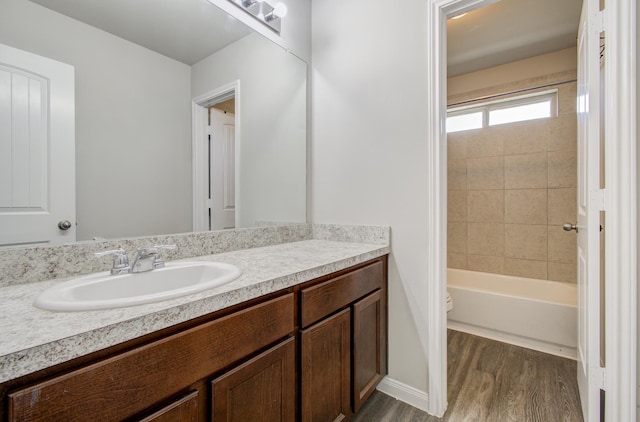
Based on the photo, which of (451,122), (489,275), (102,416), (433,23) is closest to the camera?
(102,416)

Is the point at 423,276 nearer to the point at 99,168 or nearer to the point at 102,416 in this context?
the point at 102,416

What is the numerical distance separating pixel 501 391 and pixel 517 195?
5.98ft

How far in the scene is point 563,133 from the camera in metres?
2.56

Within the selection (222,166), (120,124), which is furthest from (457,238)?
(120,124)

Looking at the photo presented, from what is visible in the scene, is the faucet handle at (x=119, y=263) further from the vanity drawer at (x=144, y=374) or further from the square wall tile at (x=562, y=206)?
the square wall tile at (x=562, y=206)

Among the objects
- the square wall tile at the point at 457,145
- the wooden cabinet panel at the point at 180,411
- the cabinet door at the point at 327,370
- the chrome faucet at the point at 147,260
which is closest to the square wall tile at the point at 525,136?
the square wall tile at the point at 457,145

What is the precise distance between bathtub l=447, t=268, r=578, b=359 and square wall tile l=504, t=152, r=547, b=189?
875 millimetres

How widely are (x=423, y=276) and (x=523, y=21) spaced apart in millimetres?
2066

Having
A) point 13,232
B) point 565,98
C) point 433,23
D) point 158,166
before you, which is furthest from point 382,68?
point 565,98

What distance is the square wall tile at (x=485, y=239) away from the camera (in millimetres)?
2854

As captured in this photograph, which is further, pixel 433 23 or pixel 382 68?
pixel 382 68

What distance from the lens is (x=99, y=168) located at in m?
1.07

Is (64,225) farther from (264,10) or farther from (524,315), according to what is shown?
(524,315)

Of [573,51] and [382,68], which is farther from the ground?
[573,51]
